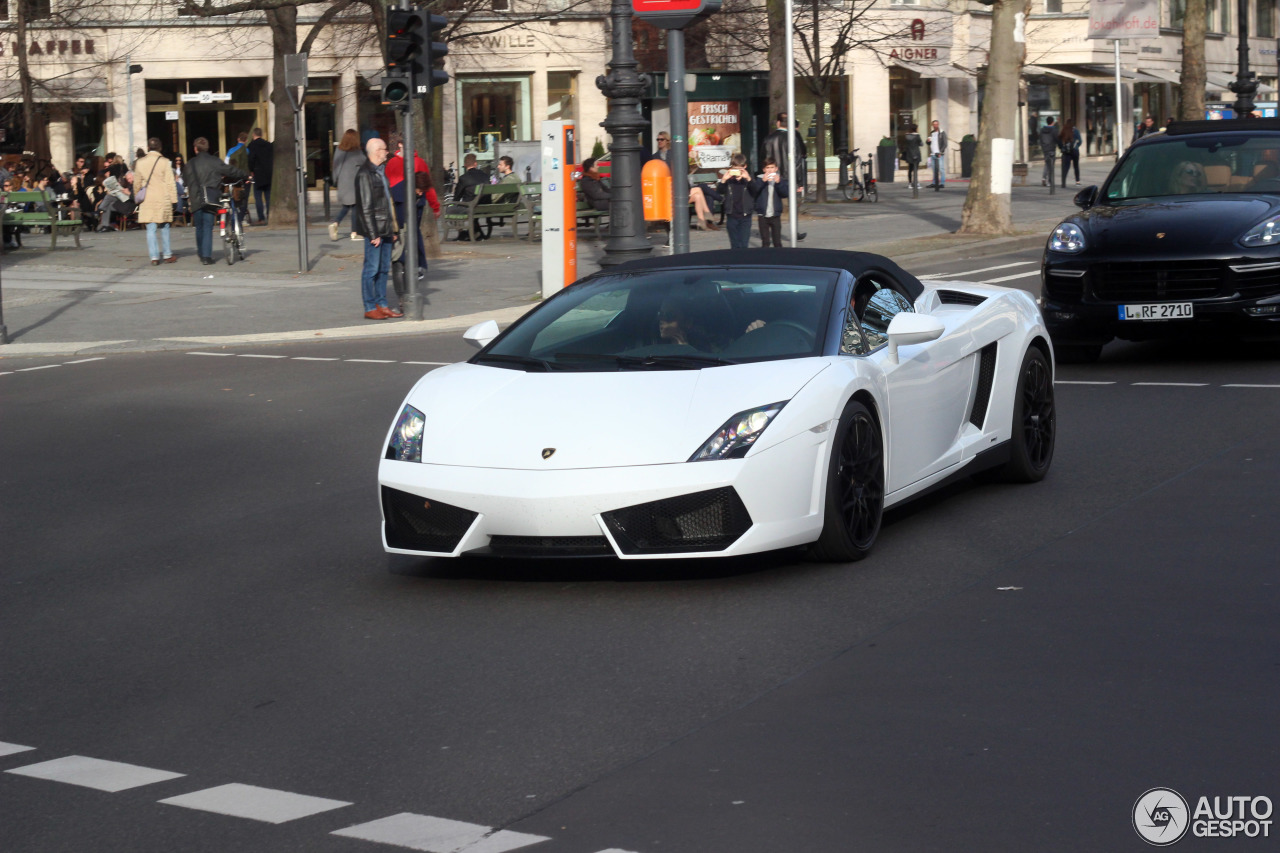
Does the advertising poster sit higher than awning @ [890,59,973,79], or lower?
lower

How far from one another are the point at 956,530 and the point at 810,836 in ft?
12.7

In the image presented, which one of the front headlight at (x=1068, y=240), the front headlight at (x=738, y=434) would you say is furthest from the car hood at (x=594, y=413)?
the front headlight at (x=1068, y=240)

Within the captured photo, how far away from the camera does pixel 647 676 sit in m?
5.64

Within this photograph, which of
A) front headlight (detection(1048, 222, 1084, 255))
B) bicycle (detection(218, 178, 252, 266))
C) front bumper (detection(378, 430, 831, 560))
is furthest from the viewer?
bicycle (detection(218, 178, 252, 266))

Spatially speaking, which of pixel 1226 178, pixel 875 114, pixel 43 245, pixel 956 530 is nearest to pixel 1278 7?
pixel 875 114

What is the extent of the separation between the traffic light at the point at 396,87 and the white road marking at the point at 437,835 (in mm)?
15323

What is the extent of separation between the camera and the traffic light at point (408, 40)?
62.1 ft

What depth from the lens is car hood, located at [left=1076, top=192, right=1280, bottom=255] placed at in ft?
41.2

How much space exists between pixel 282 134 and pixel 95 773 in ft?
108

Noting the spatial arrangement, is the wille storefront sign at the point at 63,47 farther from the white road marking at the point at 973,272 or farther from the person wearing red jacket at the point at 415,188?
the white road marking at the point at 973,272

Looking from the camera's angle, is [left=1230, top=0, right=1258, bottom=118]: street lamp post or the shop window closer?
[left=1230, top=0, right=1258, bottom=118]: street lamp post

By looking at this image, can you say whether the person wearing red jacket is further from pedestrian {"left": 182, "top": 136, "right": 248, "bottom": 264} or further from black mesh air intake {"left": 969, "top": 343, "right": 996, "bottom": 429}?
black mesh air intake {"left": 969, "top": 343, "right": 996, "bottom": 429}

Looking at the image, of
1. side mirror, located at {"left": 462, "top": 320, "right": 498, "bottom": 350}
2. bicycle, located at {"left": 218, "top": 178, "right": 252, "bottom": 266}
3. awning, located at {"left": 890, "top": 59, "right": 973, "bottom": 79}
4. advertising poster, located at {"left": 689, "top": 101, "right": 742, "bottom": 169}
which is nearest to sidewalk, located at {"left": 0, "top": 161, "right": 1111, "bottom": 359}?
bicycle, located at {"left": 218, "top": 178, "right": 252, "bottom": 266}

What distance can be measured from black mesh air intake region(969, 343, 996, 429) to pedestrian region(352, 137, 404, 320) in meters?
10.4
